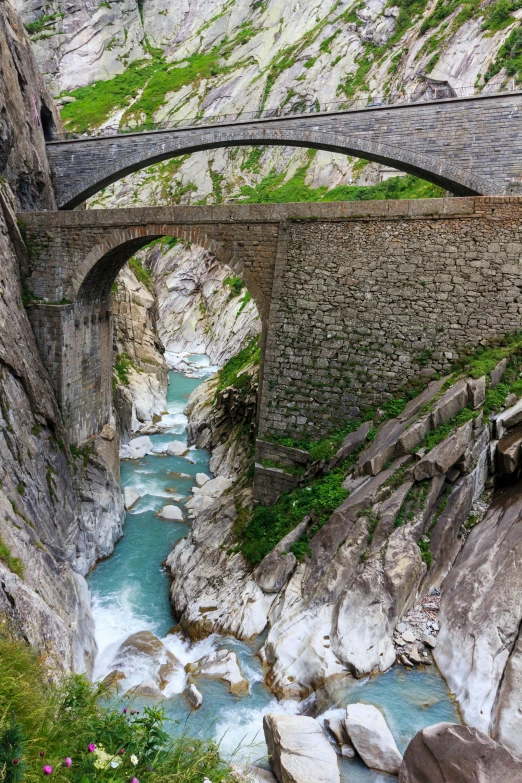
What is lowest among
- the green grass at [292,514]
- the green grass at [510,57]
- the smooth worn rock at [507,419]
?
the green grass at [292,514]

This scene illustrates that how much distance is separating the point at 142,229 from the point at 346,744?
37.0 ft

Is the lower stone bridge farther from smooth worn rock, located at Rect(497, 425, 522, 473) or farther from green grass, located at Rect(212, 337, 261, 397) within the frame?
green grass, located at Rect(212, 337, 261, 397)

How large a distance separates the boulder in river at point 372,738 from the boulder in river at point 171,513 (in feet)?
29.3

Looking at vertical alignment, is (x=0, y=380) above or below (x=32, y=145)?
below

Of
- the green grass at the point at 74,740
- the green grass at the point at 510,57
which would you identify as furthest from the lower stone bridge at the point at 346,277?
the green grass at the point at 510,57

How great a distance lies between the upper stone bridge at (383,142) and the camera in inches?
633

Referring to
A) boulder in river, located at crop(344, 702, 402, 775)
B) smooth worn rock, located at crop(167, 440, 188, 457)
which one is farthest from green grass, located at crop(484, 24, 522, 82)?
boulder in river, located at crop(344, 702, 402, 775)

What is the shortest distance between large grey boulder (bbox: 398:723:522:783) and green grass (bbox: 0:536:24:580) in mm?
5573

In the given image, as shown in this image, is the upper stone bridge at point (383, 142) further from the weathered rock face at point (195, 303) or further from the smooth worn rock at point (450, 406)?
the weathered rock face at point (195, 303)

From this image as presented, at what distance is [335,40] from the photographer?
47.0m

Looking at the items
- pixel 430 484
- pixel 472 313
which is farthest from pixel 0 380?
→ pixel 472 313

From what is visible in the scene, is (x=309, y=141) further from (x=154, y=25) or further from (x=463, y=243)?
(x=154, y=25)

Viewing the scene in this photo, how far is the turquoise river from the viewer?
6.62 meters

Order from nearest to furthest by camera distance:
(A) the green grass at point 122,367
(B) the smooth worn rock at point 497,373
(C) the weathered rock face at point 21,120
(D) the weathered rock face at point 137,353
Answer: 1. (B) the smooth worn rock at point 497,373
2. (C) the weathered rock face at point 21,120
3. (A) the green grass at point 122,367
4. (D) the weathered rock face at point 137,353
